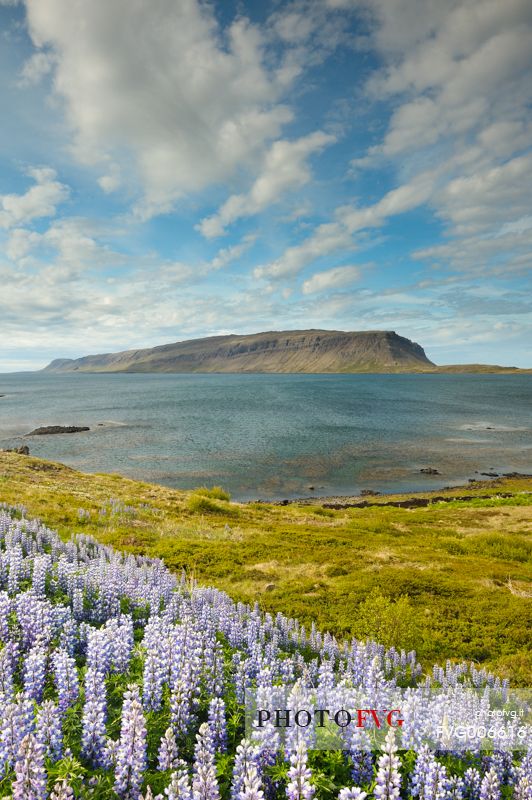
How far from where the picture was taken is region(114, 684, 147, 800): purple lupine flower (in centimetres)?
366

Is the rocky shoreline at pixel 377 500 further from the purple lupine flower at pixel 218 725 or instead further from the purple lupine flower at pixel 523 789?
the purple lupine flower at pixel 523 789

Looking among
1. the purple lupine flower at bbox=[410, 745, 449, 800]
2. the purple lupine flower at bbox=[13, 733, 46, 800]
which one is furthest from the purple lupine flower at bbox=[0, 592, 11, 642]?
the purple lupine flower at bbox=[410, 745, 449, 800]

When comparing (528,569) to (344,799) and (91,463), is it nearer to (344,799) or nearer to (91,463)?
(344,799)

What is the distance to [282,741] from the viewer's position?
4.71 m

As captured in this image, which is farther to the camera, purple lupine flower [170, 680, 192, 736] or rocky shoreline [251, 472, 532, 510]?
rocky shoreline [251, 472, 532, 510]

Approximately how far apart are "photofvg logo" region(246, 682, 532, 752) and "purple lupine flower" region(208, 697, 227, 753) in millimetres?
343

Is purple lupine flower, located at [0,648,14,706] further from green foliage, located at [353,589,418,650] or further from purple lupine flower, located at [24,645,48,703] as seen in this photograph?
green foliage, located at [353,589,418,650]

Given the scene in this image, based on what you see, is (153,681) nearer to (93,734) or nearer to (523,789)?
(93,734)

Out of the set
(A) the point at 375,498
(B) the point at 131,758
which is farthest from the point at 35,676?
(A) the point at 375,498

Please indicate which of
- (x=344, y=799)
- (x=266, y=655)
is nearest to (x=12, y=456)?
(x=266, y=655)

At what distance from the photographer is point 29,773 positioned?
3375 millimetres

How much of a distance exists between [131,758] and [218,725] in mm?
1136

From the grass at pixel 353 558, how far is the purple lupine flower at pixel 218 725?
6.94 m

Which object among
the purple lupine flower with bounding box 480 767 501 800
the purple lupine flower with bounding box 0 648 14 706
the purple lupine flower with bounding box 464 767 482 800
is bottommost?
the purple lupine flower with bounding box 464 767 482 800
